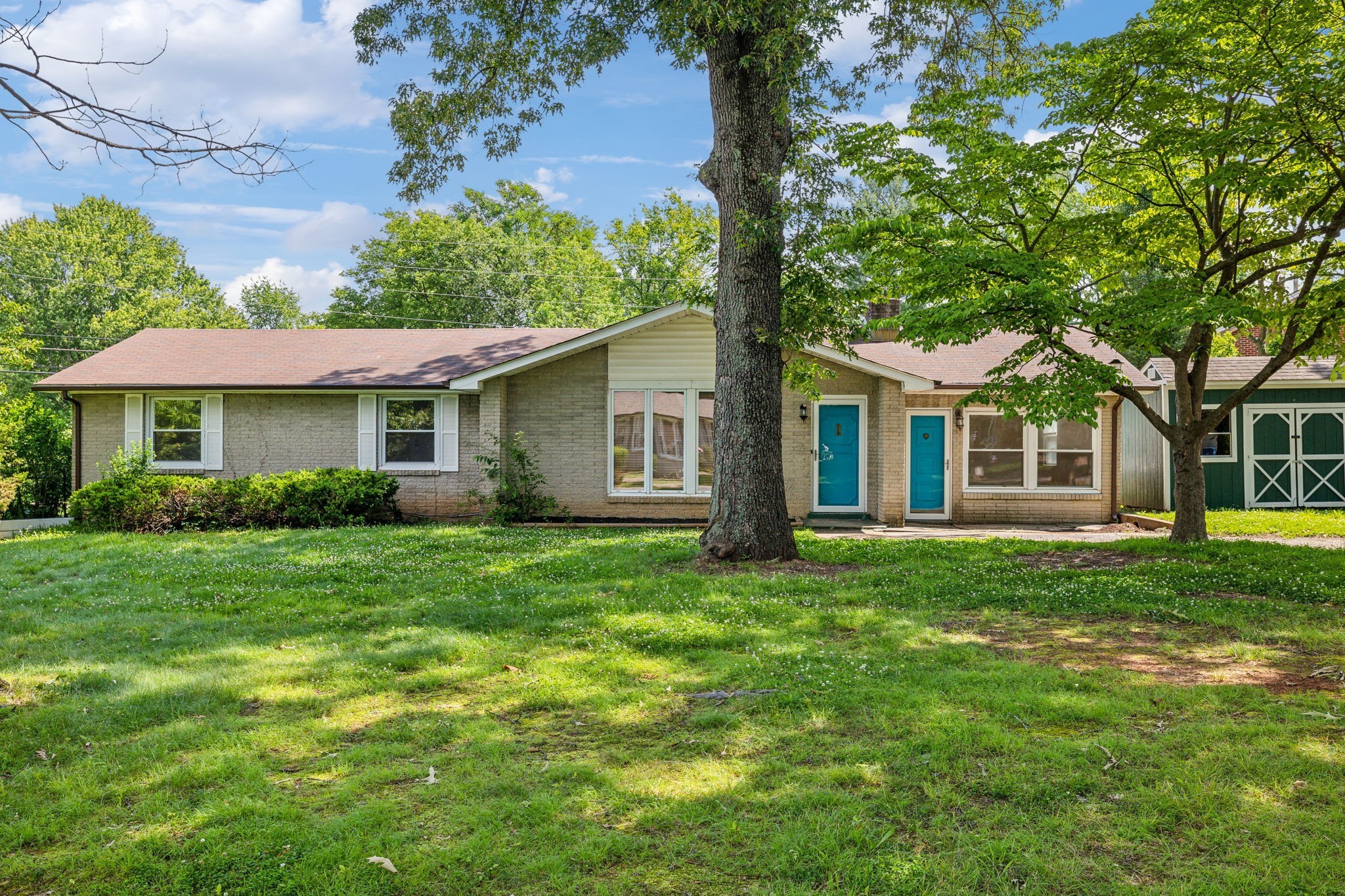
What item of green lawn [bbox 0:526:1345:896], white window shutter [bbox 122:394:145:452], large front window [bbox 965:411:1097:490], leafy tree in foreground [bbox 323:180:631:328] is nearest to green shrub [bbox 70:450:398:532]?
white window shutter [bbox 122:394:145:452]

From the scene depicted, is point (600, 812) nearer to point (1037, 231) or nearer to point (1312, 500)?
point (1037, 231)

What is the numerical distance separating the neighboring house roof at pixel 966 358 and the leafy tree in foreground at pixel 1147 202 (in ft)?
13.0

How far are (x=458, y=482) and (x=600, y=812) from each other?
1399 centimetres

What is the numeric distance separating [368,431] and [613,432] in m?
5.13

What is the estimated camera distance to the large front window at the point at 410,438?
17.2 meters

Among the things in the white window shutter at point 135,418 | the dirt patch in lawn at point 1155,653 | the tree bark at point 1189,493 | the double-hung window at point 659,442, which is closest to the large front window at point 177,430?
the white window shutter at point 135,418

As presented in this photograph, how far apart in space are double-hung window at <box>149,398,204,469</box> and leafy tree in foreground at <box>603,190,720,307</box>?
24.6 meters

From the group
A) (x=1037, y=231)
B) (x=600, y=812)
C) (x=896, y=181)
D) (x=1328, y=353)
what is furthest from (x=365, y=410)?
(x=1328, y=353)

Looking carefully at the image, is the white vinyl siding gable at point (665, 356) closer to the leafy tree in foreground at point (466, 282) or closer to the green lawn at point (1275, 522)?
the green lawn at point (1275, 522)

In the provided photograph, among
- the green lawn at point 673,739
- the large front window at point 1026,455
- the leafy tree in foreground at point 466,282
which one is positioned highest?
the leafy tree in foreground at point 466,282

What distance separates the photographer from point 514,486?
53.0 ft

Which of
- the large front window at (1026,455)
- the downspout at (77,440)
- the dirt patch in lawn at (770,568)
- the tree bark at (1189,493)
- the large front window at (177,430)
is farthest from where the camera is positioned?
the large front window at (177,430)

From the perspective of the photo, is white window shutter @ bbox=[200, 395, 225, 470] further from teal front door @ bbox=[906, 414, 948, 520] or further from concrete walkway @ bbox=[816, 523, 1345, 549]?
teal front door @ bbox=[906, 414, 948, 520]

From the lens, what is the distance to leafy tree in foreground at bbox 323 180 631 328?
40.3m
